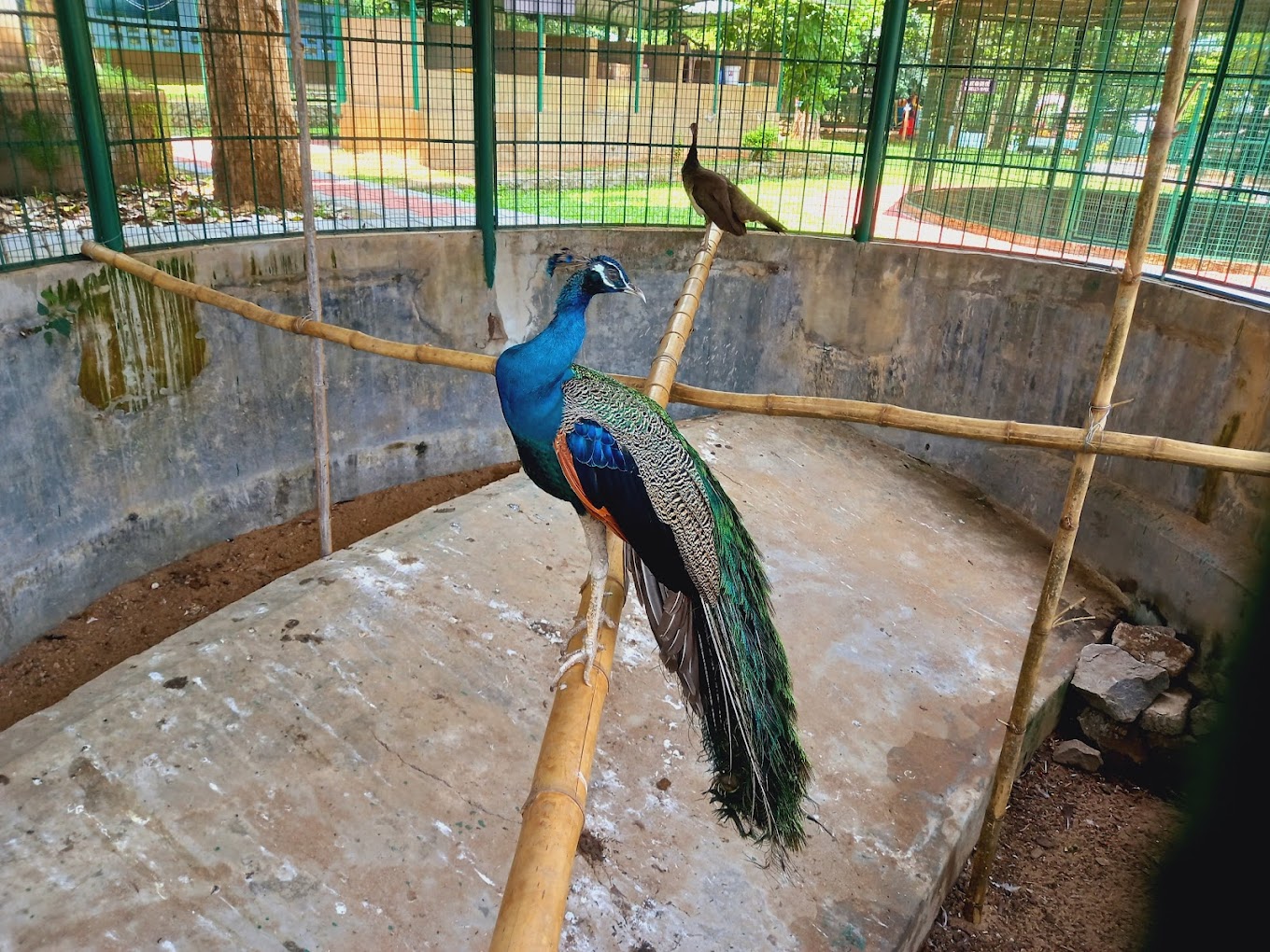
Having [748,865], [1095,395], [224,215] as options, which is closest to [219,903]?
[748,865]

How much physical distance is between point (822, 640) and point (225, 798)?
2634mm

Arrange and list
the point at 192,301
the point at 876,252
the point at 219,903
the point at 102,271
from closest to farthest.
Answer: the point at 219,903 < the point at 102,271 < the point at 192,301 < the point at 876,252

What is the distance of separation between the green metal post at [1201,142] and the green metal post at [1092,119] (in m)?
0.75

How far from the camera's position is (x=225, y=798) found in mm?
2949

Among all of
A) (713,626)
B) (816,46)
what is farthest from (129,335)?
(816,46)

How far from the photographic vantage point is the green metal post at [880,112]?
5887 millimetres

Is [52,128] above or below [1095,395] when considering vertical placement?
above

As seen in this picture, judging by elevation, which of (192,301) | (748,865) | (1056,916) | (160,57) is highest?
(160,57)

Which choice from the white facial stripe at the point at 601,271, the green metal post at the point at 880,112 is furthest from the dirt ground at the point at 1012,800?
the green metal post at the point at 880,112

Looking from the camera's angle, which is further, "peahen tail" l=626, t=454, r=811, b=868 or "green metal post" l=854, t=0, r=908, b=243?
A: "green metal post" l=854, t=0, r=908, b=243

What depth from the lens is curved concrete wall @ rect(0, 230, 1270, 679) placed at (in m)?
4.40

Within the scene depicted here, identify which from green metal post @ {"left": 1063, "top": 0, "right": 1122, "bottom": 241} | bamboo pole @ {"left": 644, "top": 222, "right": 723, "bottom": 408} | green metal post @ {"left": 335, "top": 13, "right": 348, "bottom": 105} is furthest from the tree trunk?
green metal post @ {"left": 1063, "top": 0, "right": 1122, "bottom": 241}

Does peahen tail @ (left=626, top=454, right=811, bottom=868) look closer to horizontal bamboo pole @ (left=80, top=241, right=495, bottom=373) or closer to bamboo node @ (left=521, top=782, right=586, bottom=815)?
bamboo node @ (left=521, top=782, right=586, bottom=815)

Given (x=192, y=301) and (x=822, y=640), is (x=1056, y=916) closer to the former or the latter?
(x=822, y=640)
